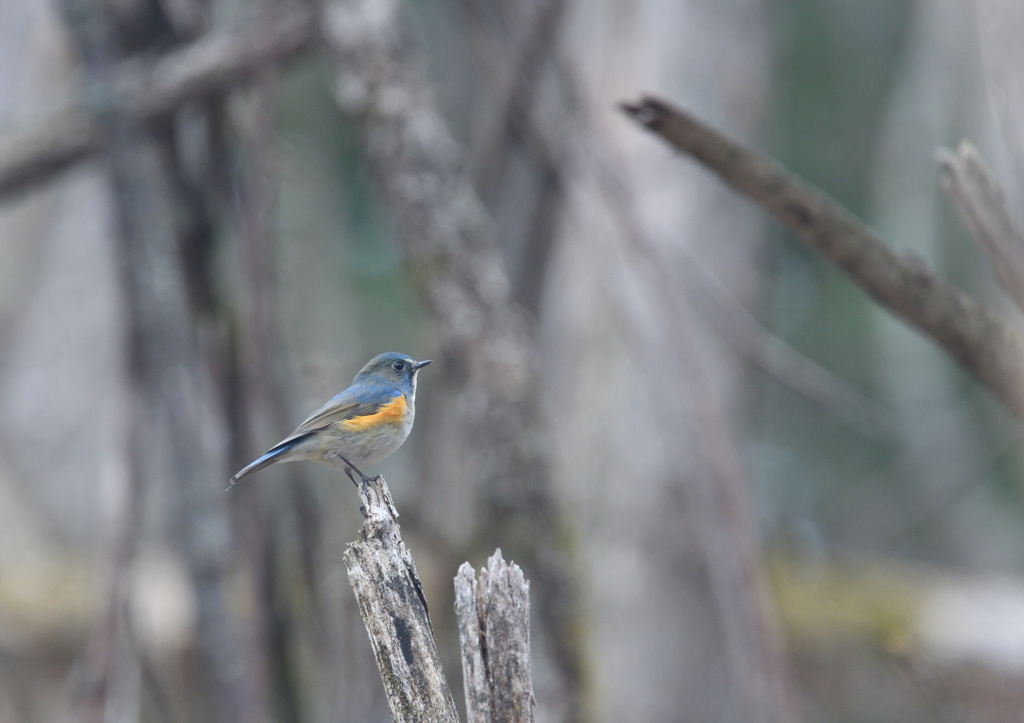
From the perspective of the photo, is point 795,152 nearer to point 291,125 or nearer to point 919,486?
point 919,486

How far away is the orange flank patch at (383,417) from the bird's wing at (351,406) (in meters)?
0.01

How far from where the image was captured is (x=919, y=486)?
474 inches

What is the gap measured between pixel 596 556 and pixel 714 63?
3.68 metres

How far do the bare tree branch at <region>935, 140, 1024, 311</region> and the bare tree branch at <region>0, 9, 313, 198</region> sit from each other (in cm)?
352

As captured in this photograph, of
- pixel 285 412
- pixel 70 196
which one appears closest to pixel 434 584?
pixel 285 412

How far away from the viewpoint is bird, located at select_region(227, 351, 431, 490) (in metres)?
2.45

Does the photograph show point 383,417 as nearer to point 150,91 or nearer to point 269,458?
point 269,458

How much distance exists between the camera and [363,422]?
8.46 feet

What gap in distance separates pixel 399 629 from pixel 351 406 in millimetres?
979

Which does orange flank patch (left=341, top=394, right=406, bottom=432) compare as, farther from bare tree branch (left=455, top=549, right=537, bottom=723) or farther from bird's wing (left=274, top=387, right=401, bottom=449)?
bare tree branch (left=455, top=549, right=537, bottom=723)

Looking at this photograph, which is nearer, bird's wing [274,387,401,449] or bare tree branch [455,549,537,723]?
bare tree branch [455,549,537,723]

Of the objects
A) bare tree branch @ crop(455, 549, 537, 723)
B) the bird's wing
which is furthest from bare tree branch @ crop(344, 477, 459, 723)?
the bird's wing

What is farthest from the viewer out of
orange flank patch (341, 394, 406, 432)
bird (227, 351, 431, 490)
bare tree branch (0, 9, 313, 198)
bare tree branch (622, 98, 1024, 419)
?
bare tree branch (0, 9, 313, 198)

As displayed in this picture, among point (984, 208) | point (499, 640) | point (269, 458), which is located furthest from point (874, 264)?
point (269, 458)
